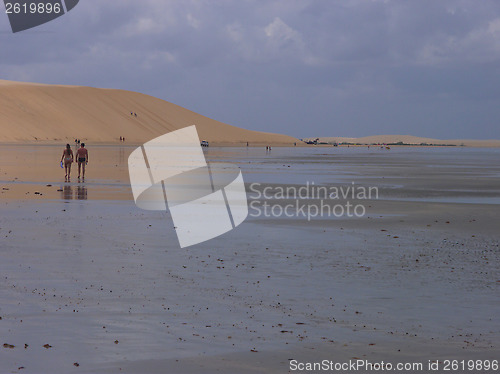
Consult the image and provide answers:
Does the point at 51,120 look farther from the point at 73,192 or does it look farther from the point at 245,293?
the point at 245,293

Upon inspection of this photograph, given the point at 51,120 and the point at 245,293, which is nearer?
the point at 245,293

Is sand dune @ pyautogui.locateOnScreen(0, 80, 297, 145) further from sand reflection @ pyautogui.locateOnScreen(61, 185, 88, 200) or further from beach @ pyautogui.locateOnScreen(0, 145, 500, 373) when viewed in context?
beach @ pyautogui.locateOnScreen(0, 145, 500, 373)

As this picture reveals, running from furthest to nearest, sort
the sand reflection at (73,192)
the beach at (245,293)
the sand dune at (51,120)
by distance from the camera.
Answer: the sand dune at (51,120)
the sand reflection at (73,192)
the beach at (245,293)

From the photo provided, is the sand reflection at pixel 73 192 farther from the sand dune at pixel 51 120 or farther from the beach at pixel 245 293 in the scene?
the sand dune at pixel 51 120

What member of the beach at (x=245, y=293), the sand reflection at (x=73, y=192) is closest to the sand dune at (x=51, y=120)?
the sand reflection at (x=73, y=192)

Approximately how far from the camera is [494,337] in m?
8.75

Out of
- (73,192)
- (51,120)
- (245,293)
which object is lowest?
(245,293)

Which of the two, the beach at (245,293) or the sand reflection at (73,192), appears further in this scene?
the sand reflection at (73,192)

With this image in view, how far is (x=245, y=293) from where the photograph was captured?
429 inches

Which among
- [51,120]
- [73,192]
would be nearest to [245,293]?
[73,192]

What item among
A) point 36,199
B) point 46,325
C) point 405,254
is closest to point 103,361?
point 46,325

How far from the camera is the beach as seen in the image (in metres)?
8.02

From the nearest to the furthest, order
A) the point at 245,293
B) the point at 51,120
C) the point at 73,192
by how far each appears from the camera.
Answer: the point at 245,293
the point at 73,192
the point at 51,120

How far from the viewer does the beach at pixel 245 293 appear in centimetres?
802
